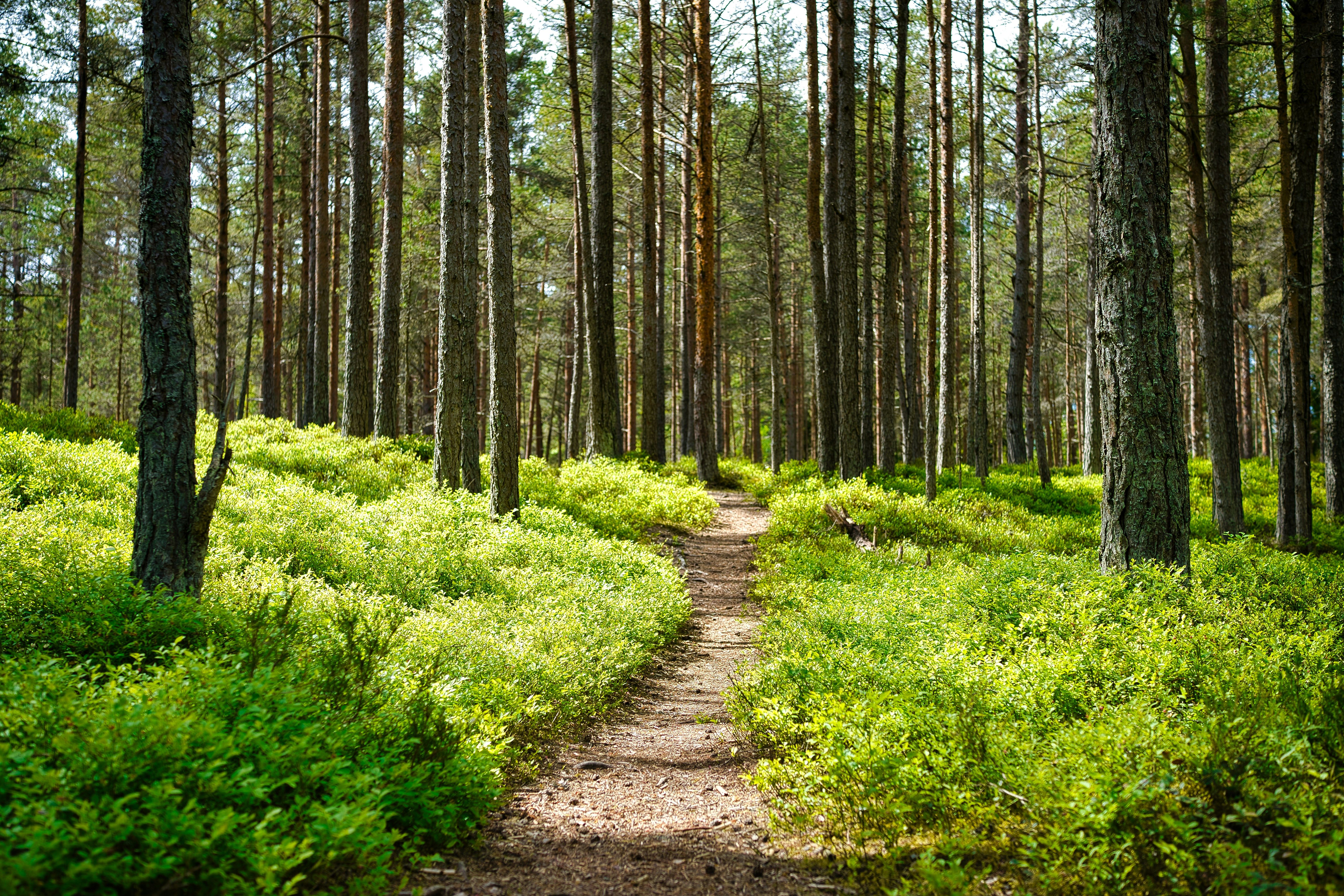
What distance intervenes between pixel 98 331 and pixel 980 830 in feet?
139

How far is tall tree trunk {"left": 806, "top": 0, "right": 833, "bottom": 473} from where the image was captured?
16.9 m

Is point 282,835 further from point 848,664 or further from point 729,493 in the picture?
point 729,493

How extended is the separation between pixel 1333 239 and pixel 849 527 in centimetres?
902

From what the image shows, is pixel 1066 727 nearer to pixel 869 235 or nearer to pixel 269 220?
pixel 869 235

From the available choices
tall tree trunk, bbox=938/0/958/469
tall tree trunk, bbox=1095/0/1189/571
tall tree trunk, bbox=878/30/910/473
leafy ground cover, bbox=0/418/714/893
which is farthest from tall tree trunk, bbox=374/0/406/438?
tall tree trunk, bbox=1095/0/1189/571

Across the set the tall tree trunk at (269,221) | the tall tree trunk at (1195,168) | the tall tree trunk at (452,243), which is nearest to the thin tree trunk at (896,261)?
the tall tree trunk at (1195,168)

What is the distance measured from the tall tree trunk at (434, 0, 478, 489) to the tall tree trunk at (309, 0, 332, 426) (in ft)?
28.7

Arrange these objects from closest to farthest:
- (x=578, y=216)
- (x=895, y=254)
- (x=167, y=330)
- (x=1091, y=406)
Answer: (x=167, y=330)
(x=895, y=254)
(x=578, y=216)
(x=1091, y=406)

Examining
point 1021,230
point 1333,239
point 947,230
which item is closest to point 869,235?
point 1021,230

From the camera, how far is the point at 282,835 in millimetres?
2867

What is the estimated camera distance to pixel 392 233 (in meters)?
15.3

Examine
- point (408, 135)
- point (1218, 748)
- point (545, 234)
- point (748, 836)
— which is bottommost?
→ point (748, 836)

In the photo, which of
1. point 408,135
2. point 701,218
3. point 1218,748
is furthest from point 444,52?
point 408,135

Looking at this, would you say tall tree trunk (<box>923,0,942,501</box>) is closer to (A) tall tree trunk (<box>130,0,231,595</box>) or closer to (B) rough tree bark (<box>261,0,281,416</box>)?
(A) tall tree trunk (<box>130,0,231,595</box>)
